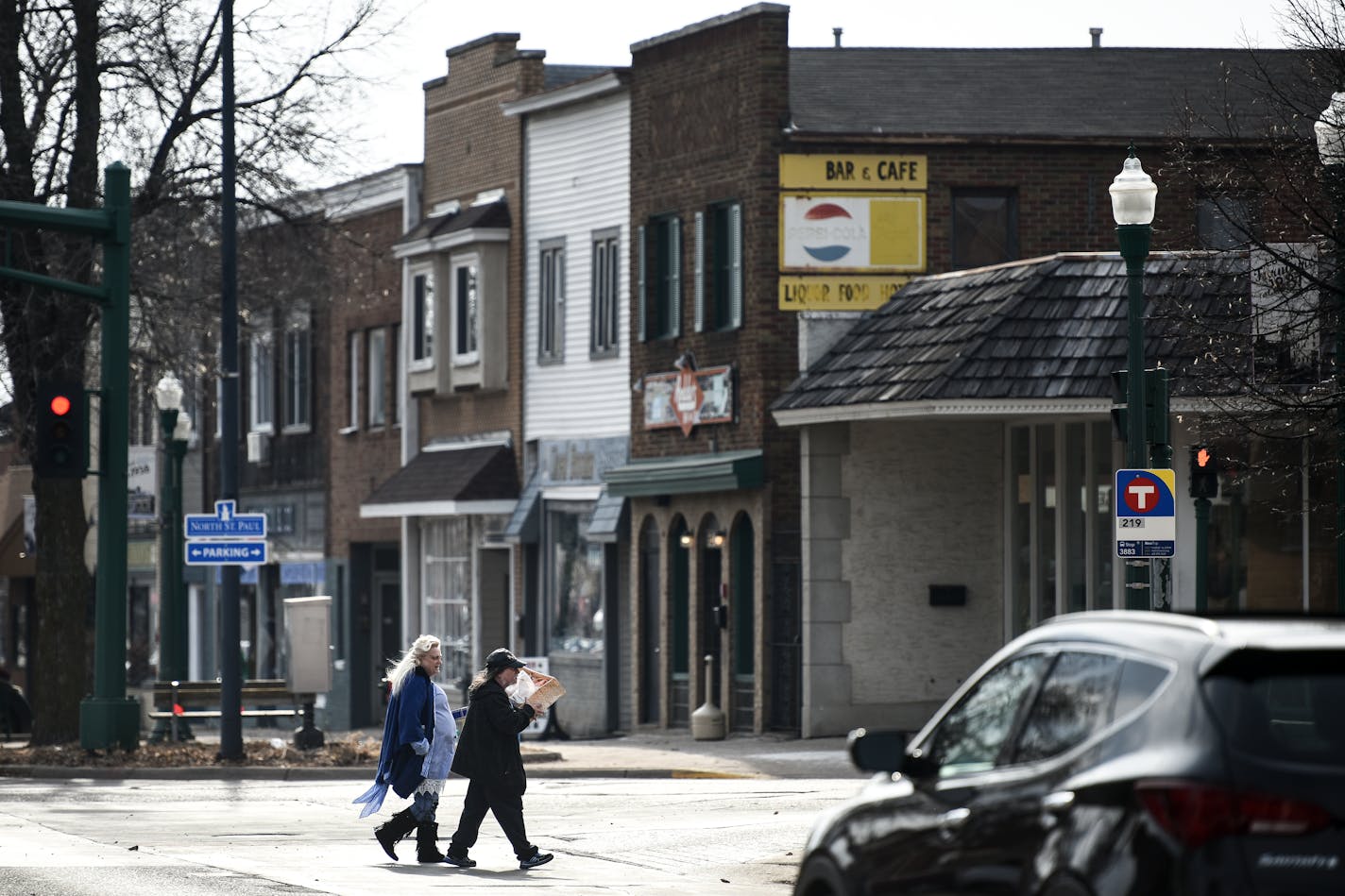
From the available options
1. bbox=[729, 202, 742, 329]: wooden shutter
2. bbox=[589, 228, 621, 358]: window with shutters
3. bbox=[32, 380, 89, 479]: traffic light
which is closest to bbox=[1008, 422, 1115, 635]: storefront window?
bbox=[729, 202, 742, 329]: wooden shutter

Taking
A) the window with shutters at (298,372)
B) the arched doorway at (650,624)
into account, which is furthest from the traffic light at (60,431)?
the window with shutters at (298,372)

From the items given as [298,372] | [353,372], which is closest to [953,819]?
[353,372]

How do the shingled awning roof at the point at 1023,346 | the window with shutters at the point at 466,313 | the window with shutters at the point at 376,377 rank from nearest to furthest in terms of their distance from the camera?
1. the shingled awning roof at the point at 1023,346
2. the window with shutters at the point at 466,313
3. the window with shutters at the point at 376,377

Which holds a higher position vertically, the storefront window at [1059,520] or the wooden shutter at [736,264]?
the wooden shutter at [736,264]

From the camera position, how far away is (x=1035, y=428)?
27344 millimetres

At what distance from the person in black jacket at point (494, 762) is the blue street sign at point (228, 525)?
1019 centimetres

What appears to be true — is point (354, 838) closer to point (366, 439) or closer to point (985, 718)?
point (985, 718)

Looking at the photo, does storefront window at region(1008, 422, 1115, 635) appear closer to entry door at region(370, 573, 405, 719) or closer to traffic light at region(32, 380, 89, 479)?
traffic light at region(32, 380, 89, 479)

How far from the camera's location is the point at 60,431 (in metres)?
24.4

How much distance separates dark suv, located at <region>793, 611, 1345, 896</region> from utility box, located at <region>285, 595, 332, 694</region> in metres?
19.9

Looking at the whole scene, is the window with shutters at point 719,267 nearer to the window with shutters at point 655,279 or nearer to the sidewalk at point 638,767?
the window with shutters at point 655,279

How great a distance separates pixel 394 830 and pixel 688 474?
14.5 m

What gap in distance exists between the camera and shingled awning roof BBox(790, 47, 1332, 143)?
29859mm

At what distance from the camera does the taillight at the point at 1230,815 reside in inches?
239
